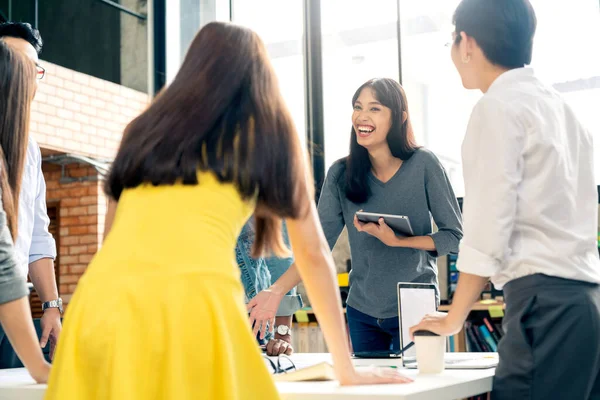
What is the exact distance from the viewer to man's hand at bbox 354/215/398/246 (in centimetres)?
228

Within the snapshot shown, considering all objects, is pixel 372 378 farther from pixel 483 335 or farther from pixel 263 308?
pixel 483 335

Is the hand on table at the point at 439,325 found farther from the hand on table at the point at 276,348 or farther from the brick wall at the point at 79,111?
the brick wall at the point at 79,111

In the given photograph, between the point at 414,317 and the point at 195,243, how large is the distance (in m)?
0.96

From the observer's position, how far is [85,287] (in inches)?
46.9

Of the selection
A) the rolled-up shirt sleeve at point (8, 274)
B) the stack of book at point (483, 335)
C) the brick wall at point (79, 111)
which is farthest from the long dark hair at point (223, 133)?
the brick wall at point (79, 111)

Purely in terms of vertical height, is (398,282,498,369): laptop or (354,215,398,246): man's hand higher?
(354,215,398,246): man's hand

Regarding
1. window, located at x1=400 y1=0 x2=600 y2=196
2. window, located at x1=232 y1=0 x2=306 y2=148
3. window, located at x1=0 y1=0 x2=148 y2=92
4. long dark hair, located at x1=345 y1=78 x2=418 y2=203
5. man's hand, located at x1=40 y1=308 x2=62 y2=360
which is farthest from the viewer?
window, located at x1=0 y1=0 x2=148 y2=92

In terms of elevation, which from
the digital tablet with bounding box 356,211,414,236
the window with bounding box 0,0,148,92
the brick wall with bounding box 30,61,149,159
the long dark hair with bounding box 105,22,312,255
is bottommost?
the digital tablet with bounding box 356,211,414,236

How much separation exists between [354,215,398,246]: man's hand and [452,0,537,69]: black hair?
829 millimetres

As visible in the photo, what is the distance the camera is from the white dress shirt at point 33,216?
2.11 m

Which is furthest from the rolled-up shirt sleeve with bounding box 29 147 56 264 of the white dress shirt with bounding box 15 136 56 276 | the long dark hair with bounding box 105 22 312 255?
the long dark hair with bounding box 105 22 312 255

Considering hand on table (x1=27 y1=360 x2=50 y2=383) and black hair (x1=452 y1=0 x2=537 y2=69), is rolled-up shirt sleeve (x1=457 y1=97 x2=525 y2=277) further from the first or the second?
hand on table (x1=27 y1=360 x2=50 y2=383)

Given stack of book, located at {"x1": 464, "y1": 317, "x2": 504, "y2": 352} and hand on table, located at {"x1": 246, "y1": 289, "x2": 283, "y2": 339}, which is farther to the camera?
stack of book, located at {"x1": 464, "y1": 317, "x2": 504, "y2": 352}

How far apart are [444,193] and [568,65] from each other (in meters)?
2.57
